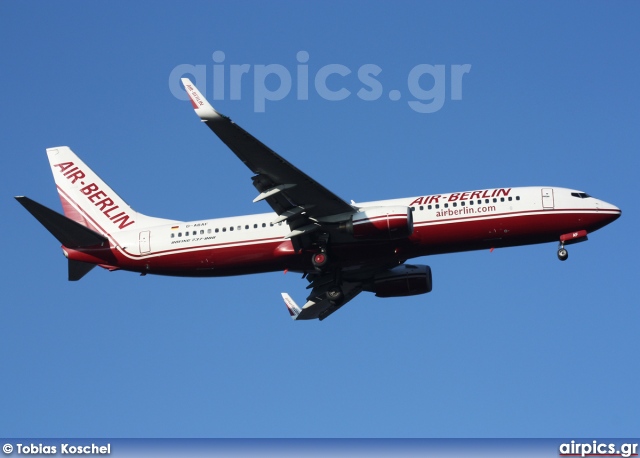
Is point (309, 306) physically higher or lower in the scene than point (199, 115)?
lower

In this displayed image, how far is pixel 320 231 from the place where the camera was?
211 feet

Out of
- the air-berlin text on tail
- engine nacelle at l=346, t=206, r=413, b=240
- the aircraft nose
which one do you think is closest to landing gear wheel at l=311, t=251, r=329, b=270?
engine nacelle at l=346, t=206, r=413, b=240

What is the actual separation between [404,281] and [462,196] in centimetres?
813

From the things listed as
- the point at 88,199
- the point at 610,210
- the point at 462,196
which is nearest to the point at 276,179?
the point at 462,196

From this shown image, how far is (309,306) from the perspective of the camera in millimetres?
72188

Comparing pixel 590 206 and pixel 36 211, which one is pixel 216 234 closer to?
pixel 36 211

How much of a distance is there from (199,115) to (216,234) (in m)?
11.1

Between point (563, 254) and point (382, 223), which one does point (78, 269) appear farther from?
point (563, 254)

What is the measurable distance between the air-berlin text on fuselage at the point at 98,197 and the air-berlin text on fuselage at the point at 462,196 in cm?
1687

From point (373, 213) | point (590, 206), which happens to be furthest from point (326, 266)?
point (590, 206)

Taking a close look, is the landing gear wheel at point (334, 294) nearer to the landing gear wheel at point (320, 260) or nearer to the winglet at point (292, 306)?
the landing gear wheel at point (320, 260)

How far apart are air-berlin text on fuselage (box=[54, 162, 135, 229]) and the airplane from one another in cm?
17

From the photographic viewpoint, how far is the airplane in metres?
62.6

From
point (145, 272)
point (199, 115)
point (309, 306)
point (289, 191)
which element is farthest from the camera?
point (309, 306)
